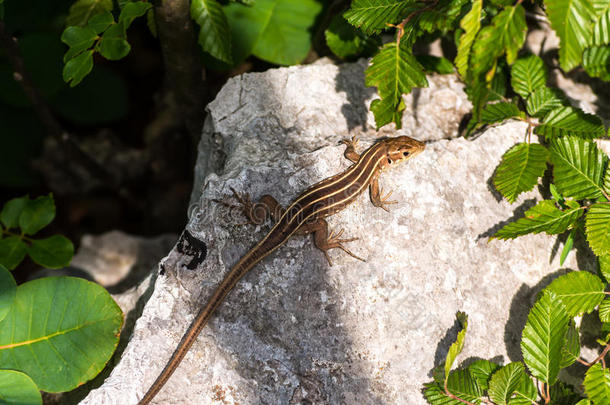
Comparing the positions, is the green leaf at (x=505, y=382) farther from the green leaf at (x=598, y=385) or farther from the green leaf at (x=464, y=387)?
the green leaf at (x=598, y=385)

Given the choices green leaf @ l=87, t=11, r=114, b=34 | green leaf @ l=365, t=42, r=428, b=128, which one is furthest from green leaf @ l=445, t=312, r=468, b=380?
green leaf @ l=87, t=11, r=114, b=34

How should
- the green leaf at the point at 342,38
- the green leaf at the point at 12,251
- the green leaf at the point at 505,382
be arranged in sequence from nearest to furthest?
the green leaf at the point at 505,382, the green leaf at the point at 12,251, the green leaf at the point at 342,38

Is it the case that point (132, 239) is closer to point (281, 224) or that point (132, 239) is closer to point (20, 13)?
point (281, 224)

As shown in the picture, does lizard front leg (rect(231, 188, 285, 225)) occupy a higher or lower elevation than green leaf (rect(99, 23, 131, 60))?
lower

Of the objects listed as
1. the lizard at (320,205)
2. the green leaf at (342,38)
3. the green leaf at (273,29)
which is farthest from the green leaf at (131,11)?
the green leaf at (342,38)

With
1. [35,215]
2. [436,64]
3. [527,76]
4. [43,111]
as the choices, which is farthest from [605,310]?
[43,111]

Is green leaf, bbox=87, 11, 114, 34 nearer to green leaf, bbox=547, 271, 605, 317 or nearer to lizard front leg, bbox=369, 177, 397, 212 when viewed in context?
lizard front leg, bbox=369, 177, 397, 212
